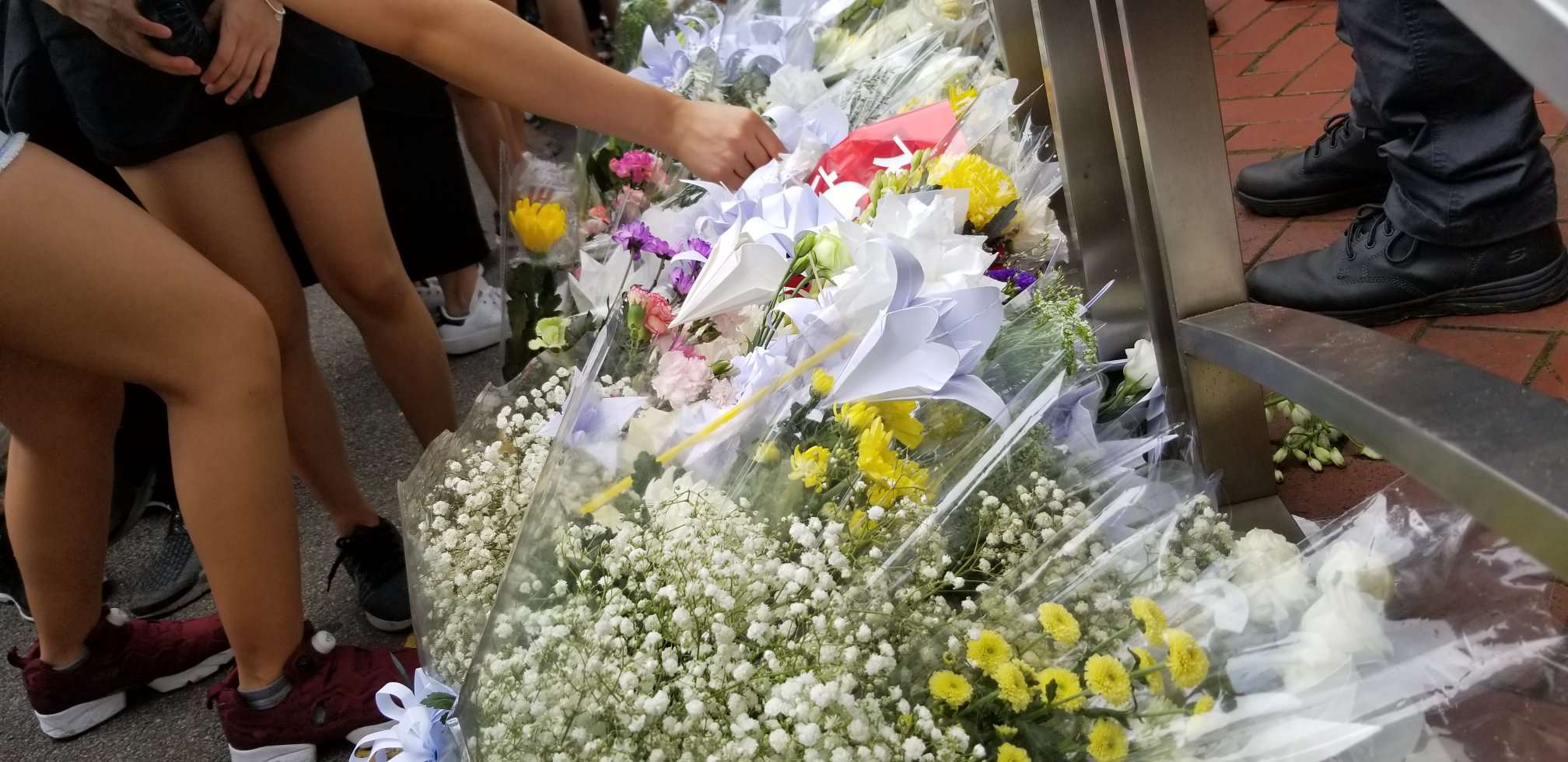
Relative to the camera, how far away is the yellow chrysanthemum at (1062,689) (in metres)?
0.74

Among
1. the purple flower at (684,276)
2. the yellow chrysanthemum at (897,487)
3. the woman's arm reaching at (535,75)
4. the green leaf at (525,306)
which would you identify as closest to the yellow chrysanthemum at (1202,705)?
the yellow chrysanthemum at (897,487)

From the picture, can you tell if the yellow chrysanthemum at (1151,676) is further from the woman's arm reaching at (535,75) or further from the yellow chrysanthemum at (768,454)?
the woman's arm reaching at (535,75)

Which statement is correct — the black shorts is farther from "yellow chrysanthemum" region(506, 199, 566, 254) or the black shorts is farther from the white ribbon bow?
the white ribbon bow

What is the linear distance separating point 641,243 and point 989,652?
0.89 metres

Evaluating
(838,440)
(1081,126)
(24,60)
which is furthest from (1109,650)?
(24,60)

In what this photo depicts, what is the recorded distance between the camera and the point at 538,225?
168 cm

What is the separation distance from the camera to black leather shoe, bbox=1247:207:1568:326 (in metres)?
1.74

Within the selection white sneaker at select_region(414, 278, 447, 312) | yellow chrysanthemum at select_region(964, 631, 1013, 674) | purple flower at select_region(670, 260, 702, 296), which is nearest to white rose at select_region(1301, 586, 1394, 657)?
yellow chrysanthemum at select_region(964, 631, 1013, 674)

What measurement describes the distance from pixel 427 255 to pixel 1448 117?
2323 mm

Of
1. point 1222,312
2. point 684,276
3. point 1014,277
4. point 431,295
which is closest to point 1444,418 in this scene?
point 1222,312

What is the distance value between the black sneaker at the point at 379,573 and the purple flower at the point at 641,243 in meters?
0.78

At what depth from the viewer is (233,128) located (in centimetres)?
150

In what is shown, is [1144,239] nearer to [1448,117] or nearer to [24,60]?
[1448,117]

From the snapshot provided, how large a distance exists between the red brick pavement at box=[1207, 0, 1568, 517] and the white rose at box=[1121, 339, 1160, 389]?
12.3 inches
